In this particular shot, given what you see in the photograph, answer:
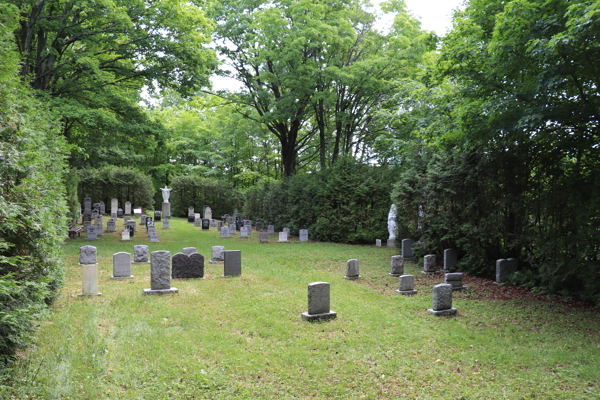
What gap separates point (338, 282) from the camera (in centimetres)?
1084

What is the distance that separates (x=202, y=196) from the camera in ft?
115

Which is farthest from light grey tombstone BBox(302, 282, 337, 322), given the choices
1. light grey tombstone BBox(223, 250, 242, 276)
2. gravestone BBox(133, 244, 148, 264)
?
gravestone BBox(133, 244, 148, 264)

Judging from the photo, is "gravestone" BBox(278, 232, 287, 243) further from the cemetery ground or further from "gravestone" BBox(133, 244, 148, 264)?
the cemetery ground

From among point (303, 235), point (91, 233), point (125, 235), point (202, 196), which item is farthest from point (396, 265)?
point (202, 196)

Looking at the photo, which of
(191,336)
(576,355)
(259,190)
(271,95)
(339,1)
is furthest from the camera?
(259,190)

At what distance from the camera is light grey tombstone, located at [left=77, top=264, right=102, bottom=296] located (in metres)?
8.70

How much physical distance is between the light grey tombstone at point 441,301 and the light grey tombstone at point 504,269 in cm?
348

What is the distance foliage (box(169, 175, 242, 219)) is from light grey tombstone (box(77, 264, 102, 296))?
26.3 m

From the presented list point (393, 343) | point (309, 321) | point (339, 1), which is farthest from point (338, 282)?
point (339, 1)

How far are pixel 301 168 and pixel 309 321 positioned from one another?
25.7 m

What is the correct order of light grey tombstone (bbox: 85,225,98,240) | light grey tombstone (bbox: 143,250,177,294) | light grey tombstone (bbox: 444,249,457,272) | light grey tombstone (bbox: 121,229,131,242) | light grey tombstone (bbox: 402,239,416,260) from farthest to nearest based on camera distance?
light grey tombstone (bbox: 121,229,131,242) < light grey tombstone (bbox: 85,225,98,240) < light grey tombstone (bbox: 402,239,416,260) < light grey tombstone (bbox: 444,249,457,272) < light grey tombstone (bbox: 143,250,177,294)

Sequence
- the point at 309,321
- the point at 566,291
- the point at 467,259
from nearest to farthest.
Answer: the point at 309,321 < the point at 566,291 < the point at 467,259

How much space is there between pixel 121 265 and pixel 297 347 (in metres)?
6.53

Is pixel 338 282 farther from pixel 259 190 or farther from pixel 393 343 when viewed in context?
pixel 259 190
